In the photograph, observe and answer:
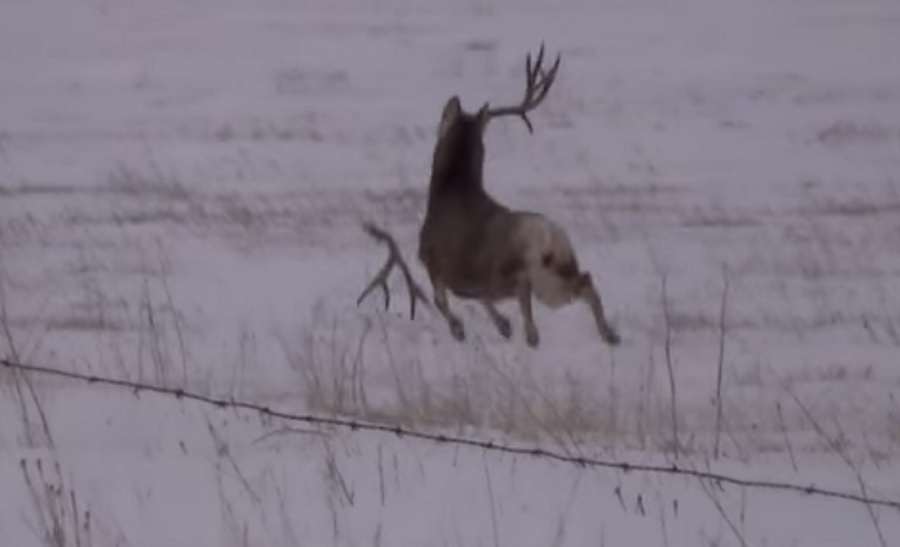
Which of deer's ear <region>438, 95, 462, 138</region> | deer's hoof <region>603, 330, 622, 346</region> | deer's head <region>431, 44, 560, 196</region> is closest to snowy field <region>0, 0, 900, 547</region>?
deer's hoof <region>603, 330, 622, 346</region>

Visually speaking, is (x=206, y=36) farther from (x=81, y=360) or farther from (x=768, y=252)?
(x=81, y=360)

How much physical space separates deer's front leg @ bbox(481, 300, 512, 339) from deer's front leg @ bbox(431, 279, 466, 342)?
0.53ft

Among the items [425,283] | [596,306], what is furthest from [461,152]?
→ [425,283]

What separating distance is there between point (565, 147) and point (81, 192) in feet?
15.0

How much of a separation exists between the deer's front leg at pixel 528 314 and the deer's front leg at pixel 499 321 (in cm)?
20

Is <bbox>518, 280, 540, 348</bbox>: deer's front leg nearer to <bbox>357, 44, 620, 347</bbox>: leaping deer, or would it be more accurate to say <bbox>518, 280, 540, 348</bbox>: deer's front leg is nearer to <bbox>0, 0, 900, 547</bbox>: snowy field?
<bbox>357, 44, 620, 347</bbox>: leaping deer

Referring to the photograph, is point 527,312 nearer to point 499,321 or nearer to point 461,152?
point 499,321

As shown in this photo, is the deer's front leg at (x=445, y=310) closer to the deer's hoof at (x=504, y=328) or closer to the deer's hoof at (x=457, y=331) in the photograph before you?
the deer's hoof at (x=457, y=331)

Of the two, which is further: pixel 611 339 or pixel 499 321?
pixel 499 321

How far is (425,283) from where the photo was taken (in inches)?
486

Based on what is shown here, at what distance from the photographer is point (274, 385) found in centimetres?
930

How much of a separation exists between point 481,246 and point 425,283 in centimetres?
179

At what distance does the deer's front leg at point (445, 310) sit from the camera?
10.6 meters

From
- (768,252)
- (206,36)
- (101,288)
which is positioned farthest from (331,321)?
(206,36)
